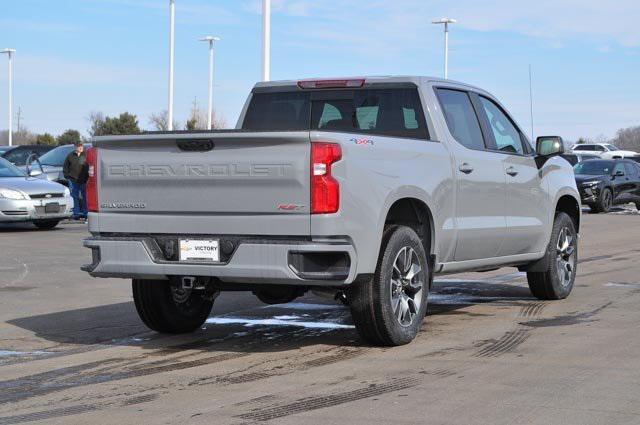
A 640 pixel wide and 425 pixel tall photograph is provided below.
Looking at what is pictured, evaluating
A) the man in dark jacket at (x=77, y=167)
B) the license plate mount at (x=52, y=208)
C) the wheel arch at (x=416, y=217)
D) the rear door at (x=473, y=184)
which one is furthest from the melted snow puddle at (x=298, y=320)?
the man in dark jacket at (x=77, y=167)

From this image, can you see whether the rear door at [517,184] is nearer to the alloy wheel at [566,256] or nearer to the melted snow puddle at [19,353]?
the alloy wheel at [566,256]

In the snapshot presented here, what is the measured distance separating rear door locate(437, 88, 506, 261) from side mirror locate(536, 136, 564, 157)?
29.7 inches

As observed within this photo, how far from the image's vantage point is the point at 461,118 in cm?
883

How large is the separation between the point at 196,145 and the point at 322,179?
0.97 m

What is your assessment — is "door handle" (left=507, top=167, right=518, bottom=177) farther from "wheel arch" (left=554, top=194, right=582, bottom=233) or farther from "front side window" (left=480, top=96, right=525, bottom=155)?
"wheel arch" (left=554, top=194, right=582, bottom=233)

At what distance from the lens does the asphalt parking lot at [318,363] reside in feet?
18.3

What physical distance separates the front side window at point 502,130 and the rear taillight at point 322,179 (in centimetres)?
297

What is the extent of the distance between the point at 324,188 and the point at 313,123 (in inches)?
91.4

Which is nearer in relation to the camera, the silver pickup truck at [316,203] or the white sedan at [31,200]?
the silver pickup truck at [316,203]

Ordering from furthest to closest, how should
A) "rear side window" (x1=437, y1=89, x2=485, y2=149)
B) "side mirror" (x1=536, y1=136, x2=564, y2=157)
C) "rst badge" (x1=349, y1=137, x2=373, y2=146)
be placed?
"side mirror" (x1=536, y1=136, x2=564, y2=157), "rear side window" (x1=437, y1=89, x2=485, y2=149), "rst badge" (x1=349, y1=137, x2=373, y2=146)

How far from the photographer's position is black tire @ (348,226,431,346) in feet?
23.6

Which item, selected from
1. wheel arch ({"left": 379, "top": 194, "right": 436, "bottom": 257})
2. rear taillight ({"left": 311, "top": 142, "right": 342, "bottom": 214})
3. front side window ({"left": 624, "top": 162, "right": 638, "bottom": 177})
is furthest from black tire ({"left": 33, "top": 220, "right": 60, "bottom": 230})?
front side window ({"left": 624, "top": 162, "right": 638, "bottom": 177})

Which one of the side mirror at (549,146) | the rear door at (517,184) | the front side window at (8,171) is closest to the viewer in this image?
the rear door at (517,184)

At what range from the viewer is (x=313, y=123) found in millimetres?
8961
